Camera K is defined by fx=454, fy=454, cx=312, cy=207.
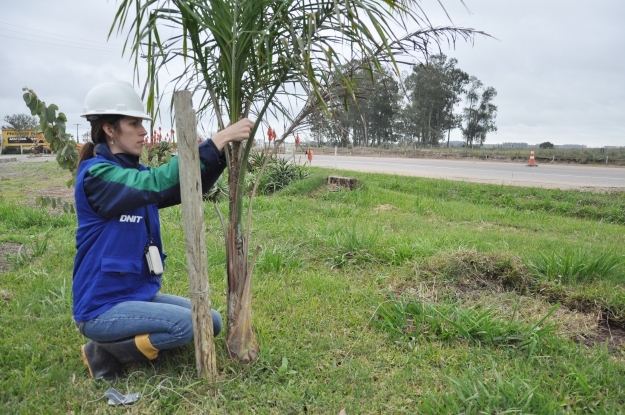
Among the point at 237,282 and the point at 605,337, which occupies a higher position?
the point at 237,282

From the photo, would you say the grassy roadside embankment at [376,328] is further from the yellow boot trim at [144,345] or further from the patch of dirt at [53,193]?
the patch of dirt at [53,193]

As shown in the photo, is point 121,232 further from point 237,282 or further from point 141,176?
point 237,282

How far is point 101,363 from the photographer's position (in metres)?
2.46

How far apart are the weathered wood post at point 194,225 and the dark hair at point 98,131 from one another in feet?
1.37

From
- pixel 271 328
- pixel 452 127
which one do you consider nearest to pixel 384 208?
pixel 271 328

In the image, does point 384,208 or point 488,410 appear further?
point 384,208

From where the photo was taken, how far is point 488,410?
2074 millimetres

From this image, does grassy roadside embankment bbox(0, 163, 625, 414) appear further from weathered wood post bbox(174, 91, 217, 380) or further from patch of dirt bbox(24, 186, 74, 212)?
patch of dirt bbox(24, 186, 74, 212)

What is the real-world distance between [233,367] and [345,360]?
0.65m

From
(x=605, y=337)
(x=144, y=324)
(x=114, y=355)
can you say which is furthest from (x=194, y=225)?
(x=605, y=337)

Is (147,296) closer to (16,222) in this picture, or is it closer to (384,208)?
(16,222)

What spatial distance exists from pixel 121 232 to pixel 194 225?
0.40 metres

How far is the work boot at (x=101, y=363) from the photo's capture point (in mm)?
2453

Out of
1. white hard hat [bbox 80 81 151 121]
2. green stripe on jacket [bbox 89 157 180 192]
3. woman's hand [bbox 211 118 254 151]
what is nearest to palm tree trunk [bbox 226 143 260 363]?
woman's hand [bbox 211 118 254 151]
